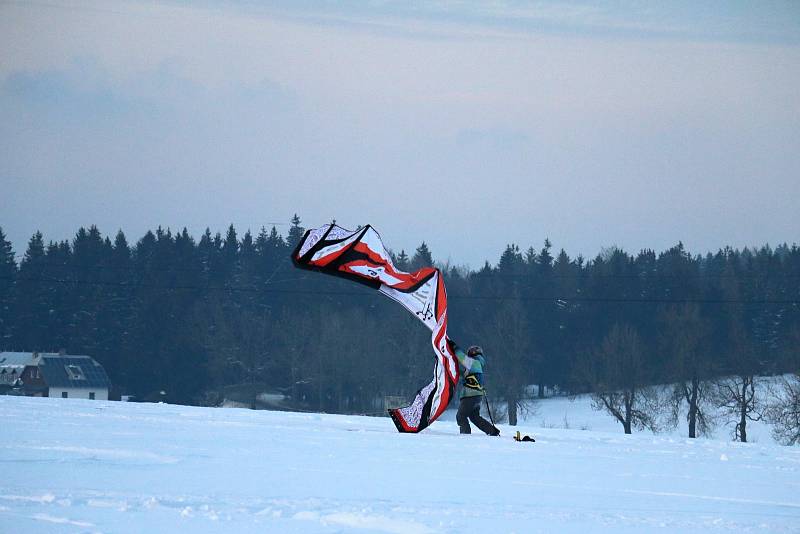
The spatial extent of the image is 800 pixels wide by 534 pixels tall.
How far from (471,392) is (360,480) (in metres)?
7.62

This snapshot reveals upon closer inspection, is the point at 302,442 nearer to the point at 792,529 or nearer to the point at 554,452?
the point at 554,452

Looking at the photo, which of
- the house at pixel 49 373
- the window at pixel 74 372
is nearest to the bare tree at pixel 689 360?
the house at pixel 49 373

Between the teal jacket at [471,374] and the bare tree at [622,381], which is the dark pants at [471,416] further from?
the bare tree at [622,381]

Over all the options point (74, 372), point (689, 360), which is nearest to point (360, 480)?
point (689, 360)

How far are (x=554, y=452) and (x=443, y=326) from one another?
417 cm

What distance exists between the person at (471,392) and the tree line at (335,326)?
5780 centimetres

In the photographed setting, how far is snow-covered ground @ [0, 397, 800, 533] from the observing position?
11.0 meters

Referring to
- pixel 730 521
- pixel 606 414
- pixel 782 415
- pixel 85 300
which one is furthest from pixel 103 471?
pixel 85 300

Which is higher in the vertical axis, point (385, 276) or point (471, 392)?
A: point (385, 276)

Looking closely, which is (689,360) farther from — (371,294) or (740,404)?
(371,294)

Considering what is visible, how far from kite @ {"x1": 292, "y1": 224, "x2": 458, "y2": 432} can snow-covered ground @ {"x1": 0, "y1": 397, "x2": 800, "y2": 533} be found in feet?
Answer: 3.79

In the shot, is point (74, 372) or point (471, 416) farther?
point (74, 372)

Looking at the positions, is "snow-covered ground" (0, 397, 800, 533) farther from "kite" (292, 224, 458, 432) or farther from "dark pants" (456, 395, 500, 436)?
"kite" (292, 224, 458, 432)

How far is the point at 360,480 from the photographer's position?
44.6 feet
